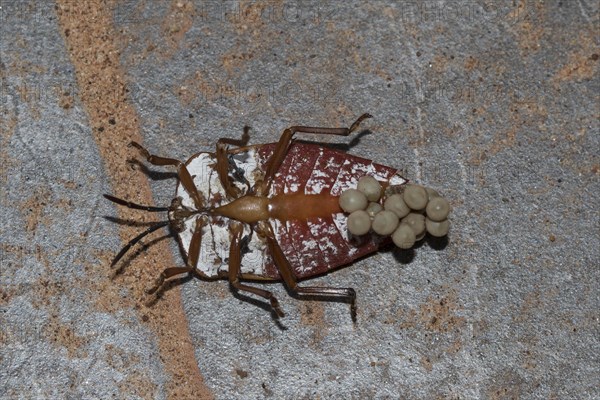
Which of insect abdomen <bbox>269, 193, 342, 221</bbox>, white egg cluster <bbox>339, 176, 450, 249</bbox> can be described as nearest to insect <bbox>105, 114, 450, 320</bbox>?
insect abdomen <bbox>269, 193, 342, 221</bbox>

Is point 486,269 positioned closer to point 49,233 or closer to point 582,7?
point 582,7

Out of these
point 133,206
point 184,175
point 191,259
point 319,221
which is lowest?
point 191,259

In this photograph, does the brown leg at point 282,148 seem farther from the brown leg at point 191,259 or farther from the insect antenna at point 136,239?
the insect antenna at point 136,239

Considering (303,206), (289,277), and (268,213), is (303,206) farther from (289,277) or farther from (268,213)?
(289,277)

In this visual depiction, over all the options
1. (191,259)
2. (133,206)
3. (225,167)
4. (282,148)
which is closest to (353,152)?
(282,148)

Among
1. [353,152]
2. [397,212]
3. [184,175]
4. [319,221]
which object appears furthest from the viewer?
[353,152]

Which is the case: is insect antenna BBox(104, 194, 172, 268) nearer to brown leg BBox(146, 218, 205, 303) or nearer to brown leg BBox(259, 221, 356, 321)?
brown leg BBox(146, 218, 205, 303)

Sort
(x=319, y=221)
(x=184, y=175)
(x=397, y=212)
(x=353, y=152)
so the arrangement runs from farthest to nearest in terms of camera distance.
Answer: (x=353, y=152) < (x=184, y=175) < (x=319, y=221) < (x=397, y=212)

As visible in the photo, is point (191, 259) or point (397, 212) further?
point (191, 259)
